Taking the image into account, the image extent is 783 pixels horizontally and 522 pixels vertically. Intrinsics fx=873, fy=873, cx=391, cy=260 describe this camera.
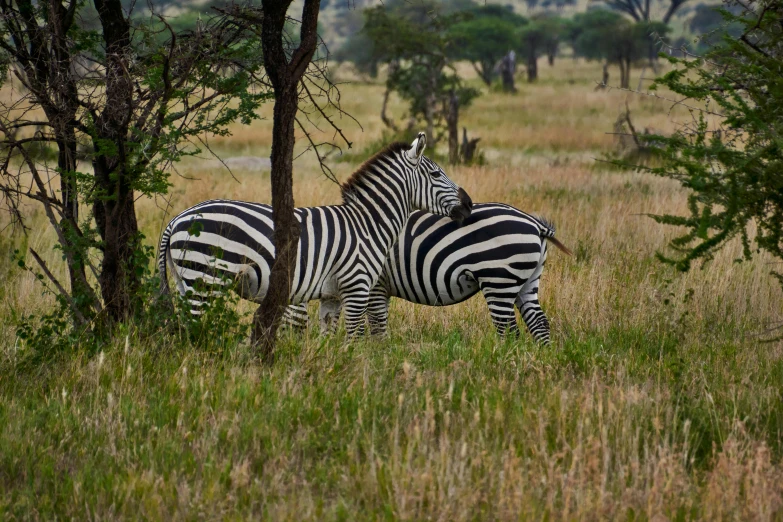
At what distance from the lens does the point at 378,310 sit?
6.76 m

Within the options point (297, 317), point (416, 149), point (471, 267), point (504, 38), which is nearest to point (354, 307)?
point (297, 317)

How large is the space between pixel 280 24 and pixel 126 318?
78.6 inches

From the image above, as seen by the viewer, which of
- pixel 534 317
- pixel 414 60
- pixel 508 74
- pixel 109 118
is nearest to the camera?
pixel 109 118

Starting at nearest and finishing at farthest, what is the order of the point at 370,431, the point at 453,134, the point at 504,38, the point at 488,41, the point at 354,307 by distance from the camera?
the point at 370,431, the point at 354,307, the point at 453,134, the point at 488,41, the point at 504,38

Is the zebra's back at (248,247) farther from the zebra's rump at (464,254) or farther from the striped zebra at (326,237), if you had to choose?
the zebra's rump at (464,254)

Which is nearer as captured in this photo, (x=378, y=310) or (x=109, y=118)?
(x=109, y=118)

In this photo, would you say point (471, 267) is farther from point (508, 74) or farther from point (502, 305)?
point (508, 74)

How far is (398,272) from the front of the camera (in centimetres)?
675

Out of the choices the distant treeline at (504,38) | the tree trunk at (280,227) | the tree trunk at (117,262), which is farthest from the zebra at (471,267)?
the distant treeline at (504,38)

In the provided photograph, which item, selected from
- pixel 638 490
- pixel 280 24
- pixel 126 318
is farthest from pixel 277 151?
pixel 638 490

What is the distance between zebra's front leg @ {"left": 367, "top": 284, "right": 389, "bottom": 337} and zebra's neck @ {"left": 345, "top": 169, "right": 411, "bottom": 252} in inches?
18.7

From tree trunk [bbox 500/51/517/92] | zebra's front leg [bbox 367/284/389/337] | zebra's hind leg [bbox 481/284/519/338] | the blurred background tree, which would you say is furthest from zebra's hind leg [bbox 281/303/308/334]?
tree trunk [bbox 500/51/517/92]

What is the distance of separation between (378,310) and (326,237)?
0.86 meters

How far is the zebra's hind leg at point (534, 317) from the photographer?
6609 mm
